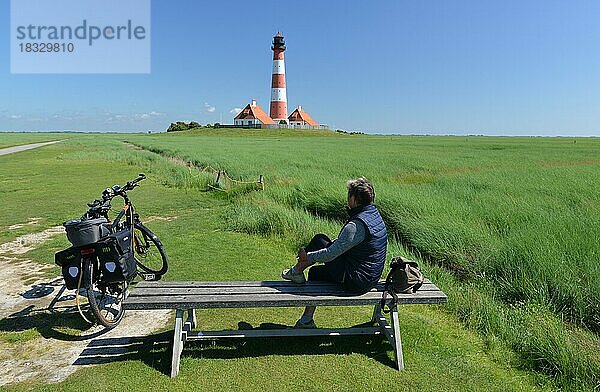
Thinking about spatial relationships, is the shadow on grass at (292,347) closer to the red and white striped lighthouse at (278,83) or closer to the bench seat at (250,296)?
the bench seat at (250,296)

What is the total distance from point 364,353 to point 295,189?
7.65 metres

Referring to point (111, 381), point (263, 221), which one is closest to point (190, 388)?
point (111, 381)

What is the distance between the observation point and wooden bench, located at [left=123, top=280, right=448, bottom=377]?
3393 millimetres

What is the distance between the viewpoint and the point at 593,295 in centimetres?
452

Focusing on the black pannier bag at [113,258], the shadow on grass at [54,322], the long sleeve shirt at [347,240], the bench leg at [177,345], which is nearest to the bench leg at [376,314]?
the long sleeve shirt at [347,240]

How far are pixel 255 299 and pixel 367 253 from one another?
3.04 ft

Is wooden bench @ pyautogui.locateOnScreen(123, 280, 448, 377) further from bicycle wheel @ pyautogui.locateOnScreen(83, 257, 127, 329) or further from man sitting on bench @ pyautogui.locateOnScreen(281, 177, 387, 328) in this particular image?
bicycle wheel @ pyautogui.locateOnScreen(83, 257, 127, 329)

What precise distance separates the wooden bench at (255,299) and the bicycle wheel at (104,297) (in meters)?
0.43

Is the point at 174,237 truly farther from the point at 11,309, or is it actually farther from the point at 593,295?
the point at 593,295

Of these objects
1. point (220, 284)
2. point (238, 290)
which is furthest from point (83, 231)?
point (238, 290)

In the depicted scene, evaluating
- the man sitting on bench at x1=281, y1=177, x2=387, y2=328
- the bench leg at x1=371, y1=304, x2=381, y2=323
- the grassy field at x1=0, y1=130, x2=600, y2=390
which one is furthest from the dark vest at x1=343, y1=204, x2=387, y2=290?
the grassy field at x1=0, y1=130, x2=600, y2=390

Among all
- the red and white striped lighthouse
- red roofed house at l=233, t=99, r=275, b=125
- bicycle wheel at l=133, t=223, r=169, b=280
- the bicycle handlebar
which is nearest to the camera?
the bicycle handlebar

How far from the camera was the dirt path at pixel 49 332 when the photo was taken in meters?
3.50

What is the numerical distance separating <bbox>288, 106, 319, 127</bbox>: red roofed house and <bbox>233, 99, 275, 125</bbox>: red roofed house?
538 cm
